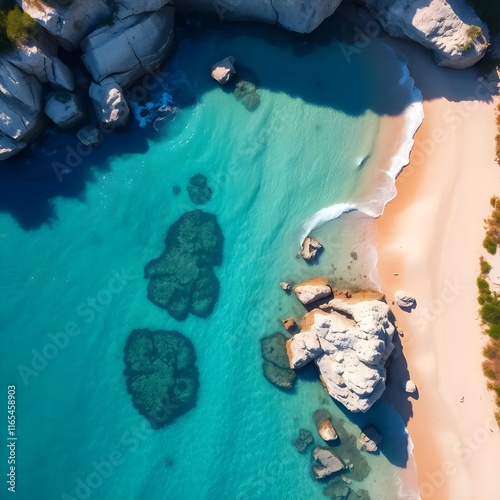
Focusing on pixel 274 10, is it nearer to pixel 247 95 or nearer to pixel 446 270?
pixel 247 95

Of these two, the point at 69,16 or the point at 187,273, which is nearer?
the point at 69,16

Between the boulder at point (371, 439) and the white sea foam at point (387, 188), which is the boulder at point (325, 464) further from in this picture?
the white sea foam at point (387, 188)

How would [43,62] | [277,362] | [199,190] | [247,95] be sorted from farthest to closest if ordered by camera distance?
[247,95]
[199,190]
[277,362]
[43,62]

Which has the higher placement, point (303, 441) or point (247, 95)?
point (247, 95)

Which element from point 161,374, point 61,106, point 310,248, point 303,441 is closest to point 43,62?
point 61,106

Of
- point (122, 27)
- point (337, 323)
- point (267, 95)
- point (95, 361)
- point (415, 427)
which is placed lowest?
point (415, 427)

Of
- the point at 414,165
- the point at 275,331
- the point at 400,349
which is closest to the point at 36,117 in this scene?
the point at 275,331

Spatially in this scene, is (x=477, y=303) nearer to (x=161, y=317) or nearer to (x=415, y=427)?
(x=415, y=427)

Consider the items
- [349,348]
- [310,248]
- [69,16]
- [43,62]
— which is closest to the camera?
[69,16]
